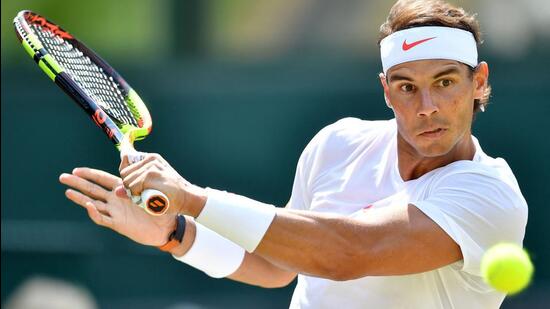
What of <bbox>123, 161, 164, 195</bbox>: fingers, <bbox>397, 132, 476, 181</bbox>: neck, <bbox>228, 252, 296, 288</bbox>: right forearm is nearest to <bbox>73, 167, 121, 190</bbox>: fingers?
<bbox>123, 161, 164, 195</bbox>: fingers

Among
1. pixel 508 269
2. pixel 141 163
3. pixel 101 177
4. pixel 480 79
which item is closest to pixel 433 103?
pixel 480 79

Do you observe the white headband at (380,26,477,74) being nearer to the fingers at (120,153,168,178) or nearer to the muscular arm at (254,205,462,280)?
the muscular arm at (254,205,462,280)

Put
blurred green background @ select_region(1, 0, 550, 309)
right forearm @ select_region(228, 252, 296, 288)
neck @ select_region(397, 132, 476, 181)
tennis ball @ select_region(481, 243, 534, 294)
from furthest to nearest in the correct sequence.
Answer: blurred green background @ select_region(1, 0, 550, 309), right forearm @ select_region(228, 252, 296, 288), neck @ select_region(397, 132, 476, 181), tennis ball @ select_region(481, 243, 534, 294)

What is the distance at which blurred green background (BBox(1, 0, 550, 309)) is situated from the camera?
7.93 meters

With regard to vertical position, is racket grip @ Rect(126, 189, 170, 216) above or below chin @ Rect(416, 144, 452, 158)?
below

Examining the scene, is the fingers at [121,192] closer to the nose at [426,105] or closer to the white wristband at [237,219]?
the white wristband at [237,219]


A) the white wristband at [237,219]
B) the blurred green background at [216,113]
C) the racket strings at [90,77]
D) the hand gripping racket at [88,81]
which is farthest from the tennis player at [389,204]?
the blurred green background at [216,113]

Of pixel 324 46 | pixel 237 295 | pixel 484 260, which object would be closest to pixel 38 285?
pixel 237 295

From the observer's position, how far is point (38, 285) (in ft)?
25.7

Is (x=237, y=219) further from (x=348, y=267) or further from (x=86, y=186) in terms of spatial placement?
(x=86, y=186)

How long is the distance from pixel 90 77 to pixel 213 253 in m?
0.89

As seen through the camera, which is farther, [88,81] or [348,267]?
[88,81]

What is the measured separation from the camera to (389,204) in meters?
3.71

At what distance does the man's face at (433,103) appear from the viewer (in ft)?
12.1
